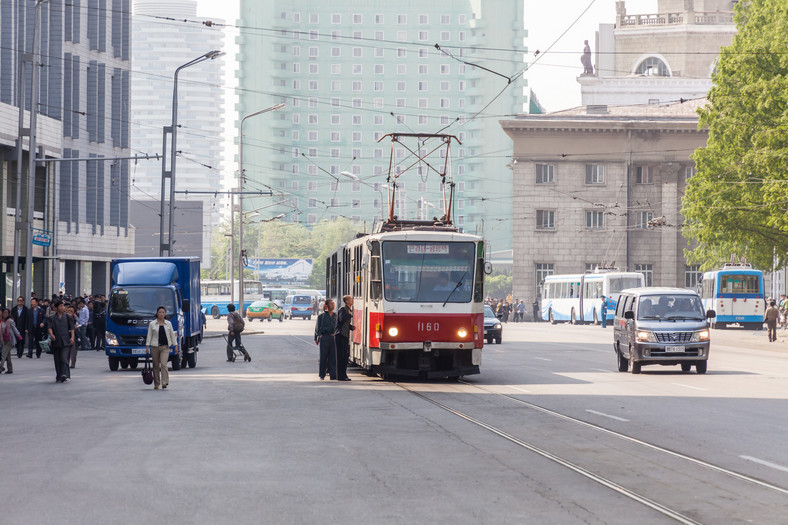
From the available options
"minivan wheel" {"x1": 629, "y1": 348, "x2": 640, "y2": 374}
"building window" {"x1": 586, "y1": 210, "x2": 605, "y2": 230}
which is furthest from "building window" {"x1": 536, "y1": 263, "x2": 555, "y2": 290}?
"minivan wheel" {"x1": 629, "y1": 348, "x2": 640, "y2": 374}

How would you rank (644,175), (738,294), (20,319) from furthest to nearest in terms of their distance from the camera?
(644,175) < (738,294) < (20,319)

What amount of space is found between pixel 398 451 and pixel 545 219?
71414mm

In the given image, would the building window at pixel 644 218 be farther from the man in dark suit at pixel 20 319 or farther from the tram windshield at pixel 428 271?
the tram windshield at pixel 428 271

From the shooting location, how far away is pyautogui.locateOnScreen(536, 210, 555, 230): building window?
82.9m

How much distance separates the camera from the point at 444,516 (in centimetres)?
866

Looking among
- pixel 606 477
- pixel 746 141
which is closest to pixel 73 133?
pixel 746 141

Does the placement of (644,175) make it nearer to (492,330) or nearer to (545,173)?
(545,173)

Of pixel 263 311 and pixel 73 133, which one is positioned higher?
pixel 73 133

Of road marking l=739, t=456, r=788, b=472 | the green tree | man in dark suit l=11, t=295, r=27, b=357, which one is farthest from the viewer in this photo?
the green tree

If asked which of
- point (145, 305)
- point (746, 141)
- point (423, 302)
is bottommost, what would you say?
point (145, 305)

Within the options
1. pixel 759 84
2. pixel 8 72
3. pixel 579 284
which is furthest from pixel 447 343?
pixel 579 284

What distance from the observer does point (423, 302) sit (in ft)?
77.4

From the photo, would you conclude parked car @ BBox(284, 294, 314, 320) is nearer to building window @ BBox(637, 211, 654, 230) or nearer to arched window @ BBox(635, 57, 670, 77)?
building window @ BBox(637, 211, 654, 230)

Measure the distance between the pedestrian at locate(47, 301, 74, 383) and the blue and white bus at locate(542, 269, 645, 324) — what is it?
142 feet
